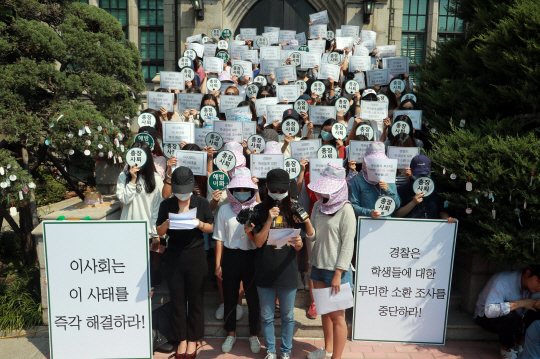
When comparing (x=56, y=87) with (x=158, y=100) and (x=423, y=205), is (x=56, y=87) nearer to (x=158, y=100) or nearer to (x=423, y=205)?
(x=158, y=100)

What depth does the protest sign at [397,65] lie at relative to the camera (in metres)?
9.03

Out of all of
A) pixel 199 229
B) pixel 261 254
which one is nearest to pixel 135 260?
pixel 199 229

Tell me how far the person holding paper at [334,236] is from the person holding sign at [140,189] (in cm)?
182

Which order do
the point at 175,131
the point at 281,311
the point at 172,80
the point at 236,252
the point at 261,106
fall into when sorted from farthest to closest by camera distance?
the point at 172,80
the point at 261,106
the point at 175,131
the point at 236,252
the point at 281,311

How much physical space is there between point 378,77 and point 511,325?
596cm

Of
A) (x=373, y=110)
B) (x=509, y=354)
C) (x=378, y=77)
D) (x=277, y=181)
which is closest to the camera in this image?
(x=277, y=181)

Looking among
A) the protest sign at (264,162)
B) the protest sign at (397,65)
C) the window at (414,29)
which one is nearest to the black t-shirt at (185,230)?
the protest sign at (264,162)

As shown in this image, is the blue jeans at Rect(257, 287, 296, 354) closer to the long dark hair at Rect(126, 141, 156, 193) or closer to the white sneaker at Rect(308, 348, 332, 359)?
the white sneaker at Rect(308, 348, 332, 359)

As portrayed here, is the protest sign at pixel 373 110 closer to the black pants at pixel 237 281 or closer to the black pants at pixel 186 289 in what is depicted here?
the black pants at pixel 237 281

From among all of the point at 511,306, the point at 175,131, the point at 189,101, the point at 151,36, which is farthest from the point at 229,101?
the point at 151,36

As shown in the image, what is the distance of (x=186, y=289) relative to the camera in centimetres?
404

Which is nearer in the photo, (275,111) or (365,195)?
(365,195)

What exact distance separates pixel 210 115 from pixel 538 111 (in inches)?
181

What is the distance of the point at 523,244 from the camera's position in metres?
4.00
